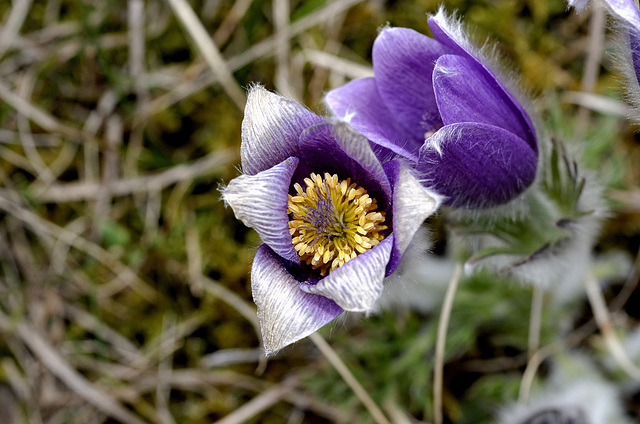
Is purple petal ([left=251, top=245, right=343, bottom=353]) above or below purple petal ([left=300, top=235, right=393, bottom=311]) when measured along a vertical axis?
below

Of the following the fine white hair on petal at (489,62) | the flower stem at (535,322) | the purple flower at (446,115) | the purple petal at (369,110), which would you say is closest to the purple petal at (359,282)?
the purple flower at (446,115)

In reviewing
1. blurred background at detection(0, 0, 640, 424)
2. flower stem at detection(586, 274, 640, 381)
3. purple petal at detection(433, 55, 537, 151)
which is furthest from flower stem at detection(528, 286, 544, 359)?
purple petal at detection(433, 55, 537, 151)

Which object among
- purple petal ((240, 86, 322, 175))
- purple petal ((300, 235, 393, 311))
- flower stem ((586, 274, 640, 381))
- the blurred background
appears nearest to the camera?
purple petal ((300, 235, 393, 311))

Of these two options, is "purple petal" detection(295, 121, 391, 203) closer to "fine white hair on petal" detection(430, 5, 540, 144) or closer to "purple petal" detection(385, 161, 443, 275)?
"purple petal" detection(385, 161, 443, 275)

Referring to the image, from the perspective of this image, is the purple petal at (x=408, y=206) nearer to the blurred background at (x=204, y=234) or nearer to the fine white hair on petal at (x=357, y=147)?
the fine white hair on petal at (x=357, y=147)

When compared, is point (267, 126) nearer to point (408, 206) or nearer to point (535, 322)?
point (408, 206)

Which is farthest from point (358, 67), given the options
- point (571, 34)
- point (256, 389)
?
point (256, 389)

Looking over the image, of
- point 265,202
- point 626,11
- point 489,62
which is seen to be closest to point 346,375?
point 265,202
